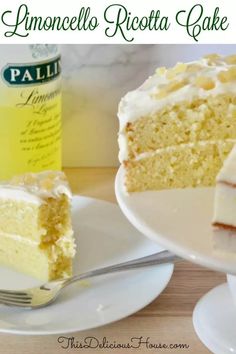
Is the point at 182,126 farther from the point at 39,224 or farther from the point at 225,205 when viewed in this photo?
the point at 39,224

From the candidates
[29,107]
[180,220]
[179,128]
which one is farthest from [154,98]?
[29,107]

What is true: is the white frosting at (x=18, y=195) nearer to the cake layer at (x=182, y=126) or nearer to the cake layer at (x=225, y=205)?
the cake layer at (x=182, y=126)

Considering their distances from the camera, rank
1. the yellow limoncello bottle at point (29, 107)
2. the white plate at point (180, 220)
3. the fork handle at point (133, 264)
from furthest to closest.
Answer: the yellow limoncello bottle at point (29, 107) → the fork handle at point (133, 264) → the white plate at point (180, 220)

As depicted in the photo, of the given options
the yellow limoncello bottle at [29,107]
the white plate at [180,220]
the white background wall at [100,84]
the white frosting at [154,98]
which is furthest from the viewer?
the white background wall at [100,84]
